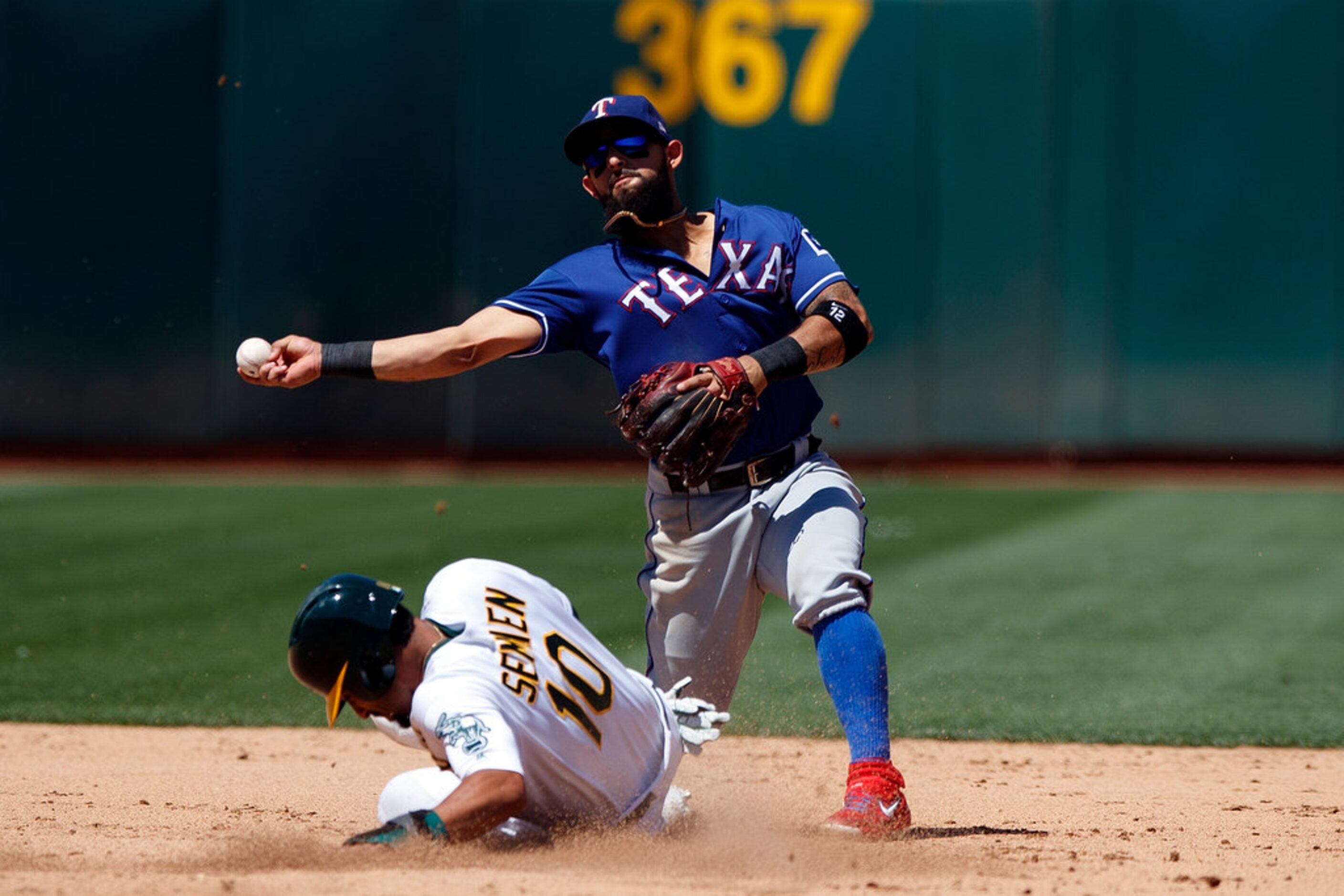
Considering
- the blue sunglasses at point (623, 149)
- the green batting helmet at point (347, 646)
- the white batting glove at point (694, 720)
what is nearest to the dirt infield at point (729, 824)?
the white batting glove at point (694, 720)

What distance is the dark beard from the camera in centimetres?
424

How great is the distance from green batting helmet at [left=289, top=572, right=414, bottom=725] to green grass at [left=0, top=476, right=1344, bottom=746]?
2756 mm

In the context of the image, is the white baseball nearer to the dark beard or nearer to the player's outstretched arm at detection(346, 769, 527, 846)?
the dark beard

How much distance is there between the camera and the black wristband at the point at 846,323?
13.3 feet

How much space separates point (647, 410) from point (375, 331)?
413 inches

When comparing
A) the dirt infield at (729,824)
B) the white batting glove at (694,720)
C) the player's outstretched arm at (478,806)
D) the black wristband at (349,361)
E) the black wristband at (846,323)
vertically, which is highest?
the black wristband at (846,323)

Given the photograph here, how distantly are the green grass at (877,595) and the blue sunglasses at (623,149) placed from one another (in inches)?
92.0

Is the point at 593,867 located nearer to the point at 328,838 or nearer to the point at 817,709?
the point at 328,838

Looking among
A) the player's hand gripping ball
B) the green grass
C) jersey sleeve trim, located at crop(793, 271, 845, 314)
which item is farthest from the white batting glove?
the green grass

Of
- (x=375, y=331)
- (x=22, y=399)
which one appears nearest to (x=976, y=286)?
(x=375, y=331)

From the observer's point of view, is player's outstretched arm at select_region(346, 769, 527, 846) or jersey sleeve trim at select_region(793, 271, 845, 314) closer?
player's outstretched arm at select_region(346, 769, 527, 846)

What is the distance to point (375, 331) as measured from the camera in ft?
46.4

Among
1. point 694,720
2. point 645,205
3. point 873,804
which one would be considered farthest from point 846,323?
point 873,804

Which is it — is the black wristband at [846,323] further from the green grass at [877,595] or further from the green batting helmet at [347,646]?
the green grass at [877,595]
